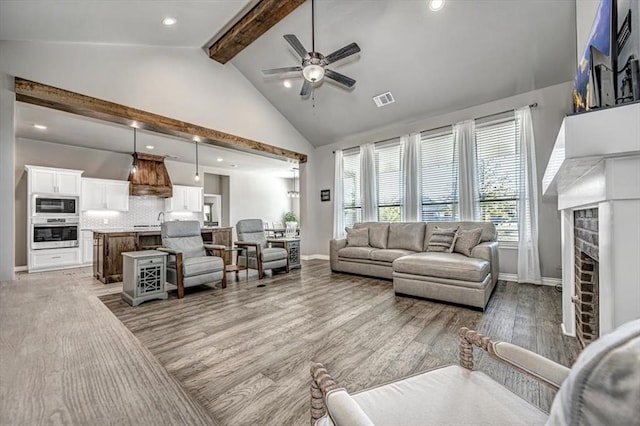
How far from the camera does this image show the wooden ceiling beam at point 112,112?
11.2 ft

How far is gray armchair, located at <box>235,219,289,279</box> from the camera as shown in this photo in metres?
4.84

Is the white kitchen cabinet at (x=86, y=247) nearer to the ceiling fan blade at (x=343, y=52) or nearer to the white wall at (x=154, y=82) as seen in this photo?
the white wall at (x=154, y=82)

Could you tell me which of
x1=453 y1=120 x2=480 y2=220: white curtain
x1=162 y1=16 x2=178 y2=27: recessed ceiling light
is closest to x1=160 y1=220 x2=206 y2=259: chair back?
x1=162 y1=16 x2=178 y2=27: recessed ceiling light

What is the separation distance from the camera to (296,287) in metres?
4.18

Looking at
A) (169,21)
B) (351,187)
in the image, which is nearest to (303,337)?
(169,21)

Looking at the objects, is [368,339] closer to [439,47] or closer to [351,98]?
[439,47]

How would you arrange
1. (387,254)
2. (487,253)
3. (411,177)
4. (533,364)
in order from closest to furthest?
1. (533,364)
2. (487,253)
3. (387,254)
4. (411,177)

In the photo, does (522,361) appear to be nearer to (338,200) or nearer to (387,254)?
(387,254)

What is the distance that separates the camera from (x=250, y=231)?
548 centimetres

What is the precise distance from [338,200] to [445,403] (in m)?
5.82

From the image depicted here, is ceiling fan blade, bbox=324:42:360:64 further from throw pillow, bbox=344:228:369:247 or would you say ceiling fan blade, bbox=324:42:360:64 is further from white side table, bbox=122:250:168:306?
white side table, bbox=122:250:168:306

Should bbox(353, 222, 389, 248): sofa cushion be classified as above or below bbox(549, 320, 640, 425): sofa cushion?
below

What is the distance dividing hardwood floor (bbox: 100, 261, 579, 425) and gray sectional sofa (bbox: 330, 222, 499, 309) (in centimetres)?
19

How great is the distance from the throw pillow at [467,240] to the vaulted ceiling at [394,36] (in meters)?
2.36
